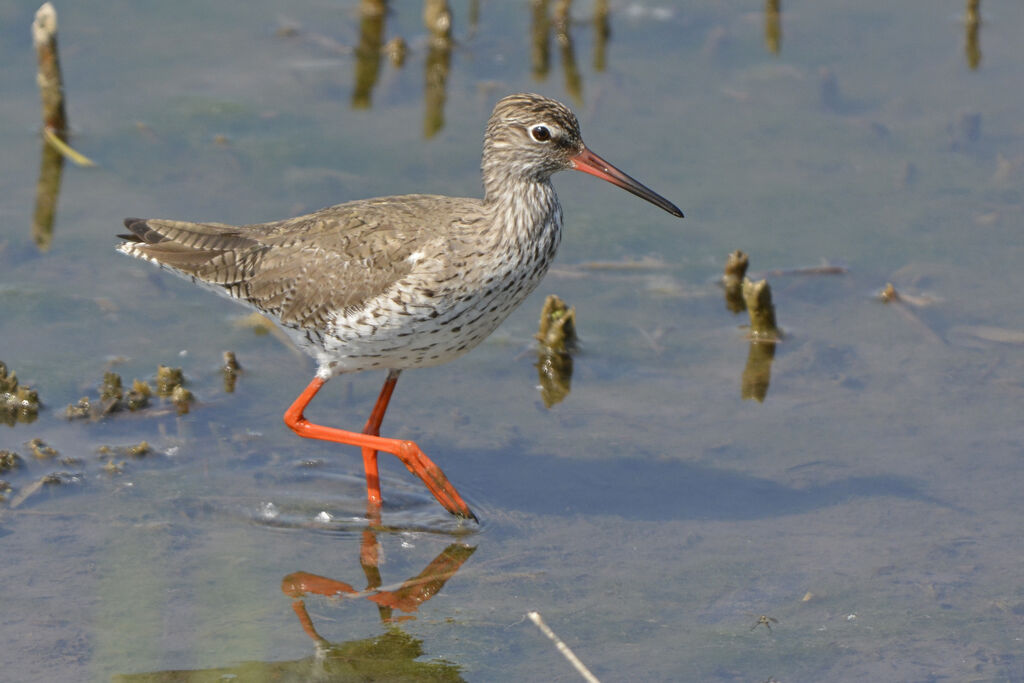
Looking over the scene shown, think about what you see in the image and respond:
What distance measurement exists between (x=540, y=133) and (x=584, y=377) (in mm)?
2386

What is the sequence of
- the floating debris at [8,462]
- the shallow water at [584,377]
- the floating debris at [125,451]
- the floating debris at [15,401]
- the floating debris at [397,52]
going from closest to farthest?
1. the shallow water at [584,377]
2. the floating debris at [8,462]
3. the floating debris at [125,451]
4. the floating debris at [15,401]
5. the floating debris at [397,52]

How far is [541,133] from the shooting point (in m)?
8.43

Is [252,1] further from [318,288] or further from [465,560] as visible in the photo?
[465,560]

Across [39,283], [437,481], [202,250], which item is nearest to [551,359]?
[437,481]

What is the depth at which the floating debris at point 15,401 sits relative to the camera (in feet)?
30.2

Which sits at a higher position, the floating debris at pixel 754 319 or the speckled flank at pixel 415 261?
the speckled flank at pixel 415 261

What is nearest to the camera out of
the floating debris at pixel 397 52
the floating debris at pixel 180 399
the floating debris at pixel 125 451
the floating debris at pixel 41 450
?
the floating debris at pixel 41 450

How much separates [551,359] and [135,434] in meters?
3.01

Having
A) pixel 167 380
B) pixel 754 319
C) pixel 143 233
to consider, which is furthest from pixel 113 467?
pixel 754 319

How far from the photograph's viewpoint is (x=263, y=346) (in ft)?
34.3

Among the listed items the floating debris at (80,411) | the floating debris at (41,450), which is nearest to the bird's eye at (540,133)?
the floating debris at (80,411)

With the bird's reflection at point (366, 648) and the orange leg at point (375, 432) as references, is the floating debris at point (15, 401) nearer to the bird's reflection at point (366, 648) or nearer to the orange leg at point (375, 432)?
the orange leg at point (375, 432)

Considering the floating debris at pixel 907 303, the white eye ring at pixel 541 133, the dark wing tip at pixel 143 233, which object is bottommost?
A: the floating debris at pixel 907 303

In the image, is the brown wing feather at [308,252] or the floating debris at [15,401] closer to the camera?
the brown wing feather at [308,252]
